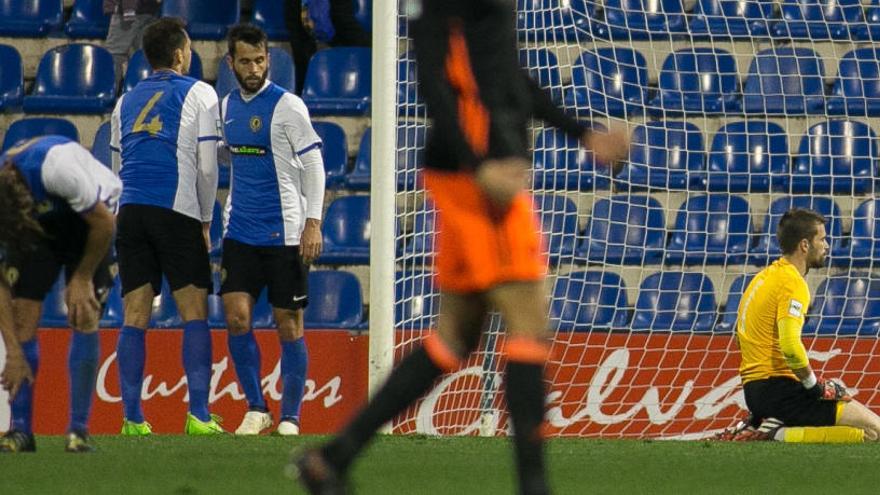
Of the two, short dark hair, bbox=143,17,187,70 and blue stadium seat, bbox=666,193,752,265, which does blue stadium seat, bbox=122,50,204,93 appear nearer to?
short dark hair, bbox=143,17,187,70

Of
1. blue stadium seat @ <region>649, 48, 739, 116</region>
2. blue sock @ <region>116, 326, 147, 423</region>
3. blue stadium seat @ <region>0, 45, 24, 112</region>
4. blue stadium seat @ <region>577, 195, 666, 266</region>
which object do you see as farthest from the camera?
blue stadium seat @ <region>0, 45, 24, 112</region>

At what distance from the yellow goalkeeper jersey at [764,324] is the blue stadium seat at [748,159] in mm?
1987

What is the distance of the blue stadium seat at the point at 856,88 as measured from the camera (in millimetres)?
9906

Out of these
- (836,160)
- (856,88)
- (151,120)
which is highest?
(856,88)

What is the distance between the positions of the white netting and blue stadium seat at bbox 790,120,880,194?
0.01 metres

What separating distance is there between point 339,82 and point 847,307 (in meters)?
3.40

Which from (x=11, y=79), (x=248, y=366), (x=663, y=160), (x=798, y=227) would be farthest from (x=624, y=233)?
(x=11, y=79)

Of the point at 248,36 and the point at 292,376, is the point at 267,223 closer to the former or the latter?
the point at 292,376

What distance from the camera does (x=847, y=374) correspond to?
8.55 m

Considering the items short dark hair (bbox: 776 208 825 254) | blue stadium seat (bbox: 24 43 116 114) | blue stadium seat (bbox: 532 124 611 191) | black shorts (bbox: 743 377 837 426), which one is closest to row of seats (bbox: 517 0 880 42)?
blue stadium seat (bbox: 532 124 611 191)

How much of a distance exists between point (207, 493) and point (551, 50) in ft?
16.8

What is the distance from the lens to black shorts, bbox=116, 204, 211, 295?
6953mm

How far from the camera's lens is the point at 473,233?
135 inches

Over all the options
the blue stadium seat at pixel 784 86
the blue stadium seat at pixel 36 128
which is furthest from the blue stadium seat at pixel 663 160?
the blue stadium seat at pixel 36 128
